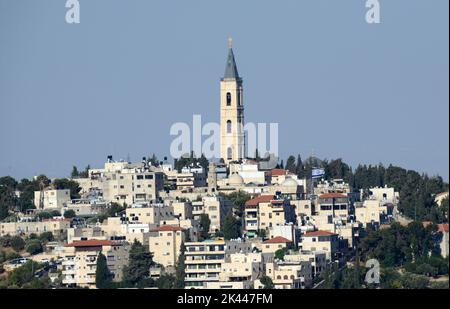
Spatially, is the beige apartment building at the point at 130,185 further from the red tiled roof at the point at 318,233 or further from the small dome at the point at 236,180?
the red tiled roof at the point at 318,233

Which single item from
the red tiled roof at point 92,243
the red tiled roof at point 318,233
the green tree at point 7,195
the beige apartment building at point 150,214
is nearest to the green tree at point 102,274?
the red tiled roof at point 92,243

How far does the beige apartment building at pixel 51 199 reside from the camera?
211 ft

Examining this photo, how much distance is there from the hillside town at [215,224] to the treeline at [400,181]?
7 centimetres

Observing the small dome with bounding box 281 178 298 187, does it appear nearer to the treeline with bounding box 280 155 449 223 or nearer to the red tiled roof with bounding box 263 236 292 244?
the treeline with bounding box 280 155 449 223

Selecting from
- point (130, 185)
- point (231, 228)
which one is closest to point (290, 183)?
point (130, 185)

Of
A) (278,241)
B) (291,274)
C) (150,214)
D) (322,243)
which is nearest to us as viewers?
(291,274)

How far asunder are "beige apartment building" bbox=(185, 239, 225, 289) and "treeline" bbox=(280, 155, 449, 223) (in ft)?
20.9

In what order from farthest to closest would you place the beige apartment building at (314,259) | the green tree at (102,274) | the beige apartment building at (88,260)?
the beige apartment building at (88,260) < the beige apartment building at (314,259) < the green tree at (102,274)

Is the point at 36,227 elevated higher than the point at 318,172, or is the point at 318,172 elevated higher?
the point at 318,172

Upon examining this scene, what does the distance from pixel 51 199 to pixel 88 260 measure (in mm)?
11093

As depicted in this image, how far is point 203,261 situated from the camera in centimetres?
5303

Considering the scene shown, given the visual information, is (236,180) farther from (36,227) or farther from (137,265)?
(137,265)

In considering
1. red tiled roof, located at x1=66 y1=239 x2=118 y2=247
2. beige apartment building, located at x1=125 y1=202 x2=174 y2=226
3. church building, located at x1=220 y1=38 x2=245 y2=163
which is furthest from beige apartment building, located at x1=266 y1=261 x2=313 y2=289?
church building, located at x1=220 y1=38 x2=245 y2=163

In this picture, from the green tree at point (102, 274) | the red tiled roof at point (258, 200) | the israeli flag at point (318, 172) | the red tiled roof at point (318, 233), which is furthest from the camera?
the israeli flag at point (318, 172)
